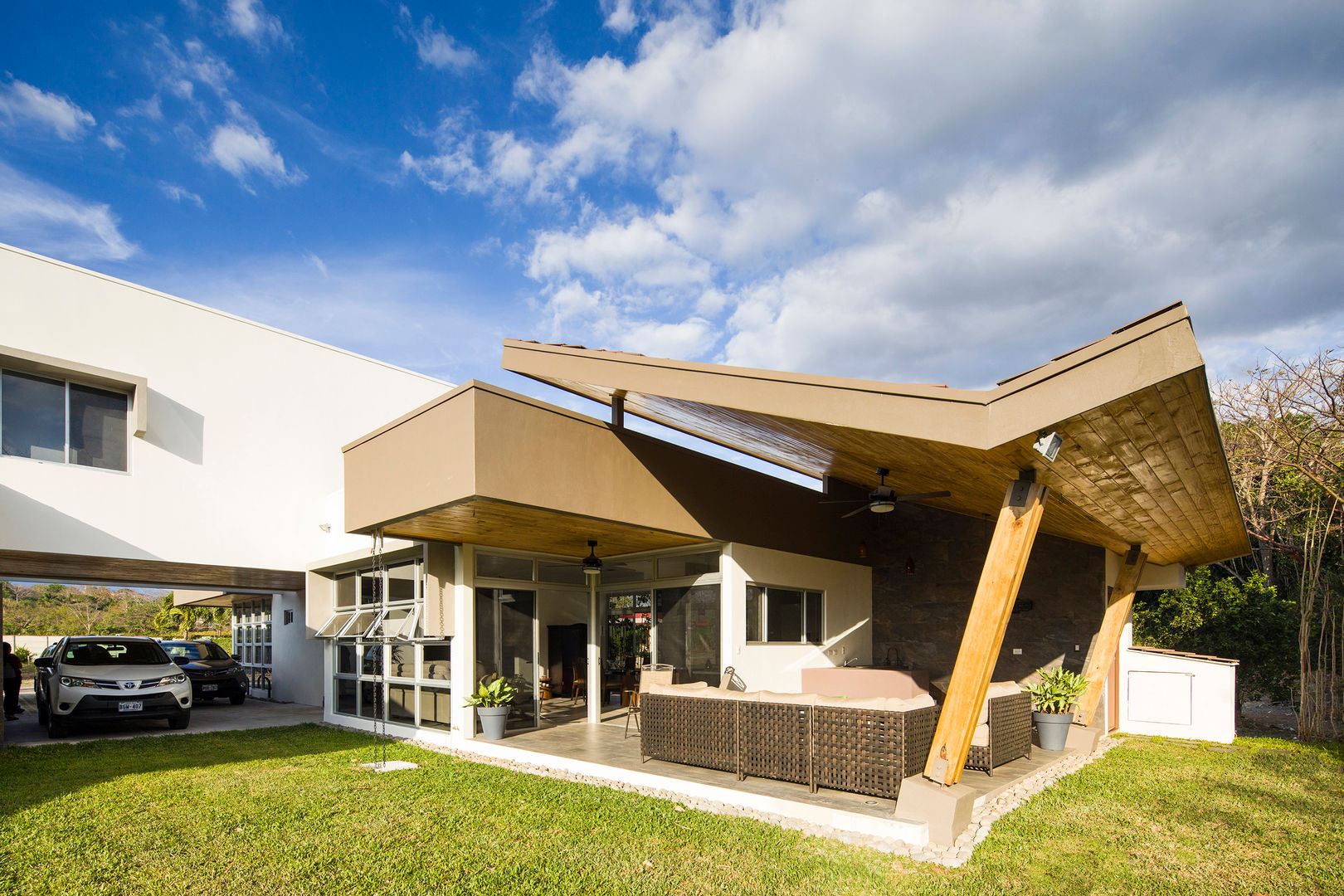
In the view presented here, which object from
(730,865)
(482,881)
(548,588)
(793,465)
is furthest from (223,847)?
(793,465)

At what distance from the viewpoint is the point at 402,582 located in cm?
973

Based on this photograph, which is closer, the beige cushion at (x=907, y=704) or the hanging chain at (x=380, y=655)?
the beige cushion at (x=907, y=704)

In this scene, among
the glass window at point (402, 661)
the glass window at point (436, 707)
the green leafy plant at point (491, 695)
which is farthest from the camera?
the glass window at point (402, 661)

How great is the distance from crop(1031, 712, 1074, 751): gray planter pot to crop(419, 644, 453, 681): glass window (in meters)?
6.76

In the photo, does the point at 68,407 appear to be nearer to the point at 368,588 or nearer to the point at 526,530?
the point at 368,588

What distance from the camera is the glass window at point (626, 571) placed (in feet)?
32.3

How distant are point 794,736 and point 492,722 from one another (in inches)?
158

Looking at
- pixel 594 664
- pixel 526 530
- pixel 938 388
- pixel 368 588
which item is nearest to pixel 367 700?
pixel 368 588

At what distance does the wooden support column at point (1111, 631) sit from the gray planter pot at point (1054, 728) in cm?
61

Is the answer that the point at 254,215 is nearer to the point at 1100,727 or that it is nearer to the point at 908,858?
the point at 908,858

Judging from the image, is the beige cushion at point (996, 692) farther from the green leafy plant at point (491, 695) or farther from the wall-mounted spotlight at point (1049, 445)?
the green leafy plant at point (491, 695)

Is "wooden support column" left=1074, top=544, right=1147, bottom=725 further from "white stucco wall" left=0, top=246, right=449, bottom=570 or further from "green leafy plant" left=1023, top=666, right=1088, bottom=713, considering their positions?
"white stucco wall" left=0, top=246, right=449, bottom=570

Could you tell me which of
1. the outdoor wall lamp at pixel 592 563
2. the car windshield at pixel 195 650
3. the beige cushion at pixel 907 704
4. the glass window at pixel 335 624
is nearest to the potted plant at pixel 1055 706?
the beige cushion at pixel 907 704

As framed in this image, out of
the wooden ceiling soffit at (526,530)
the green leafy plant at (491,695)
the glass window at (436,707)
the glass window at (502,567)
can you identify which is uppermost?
the wooden ceiling soffit at (526,530)
